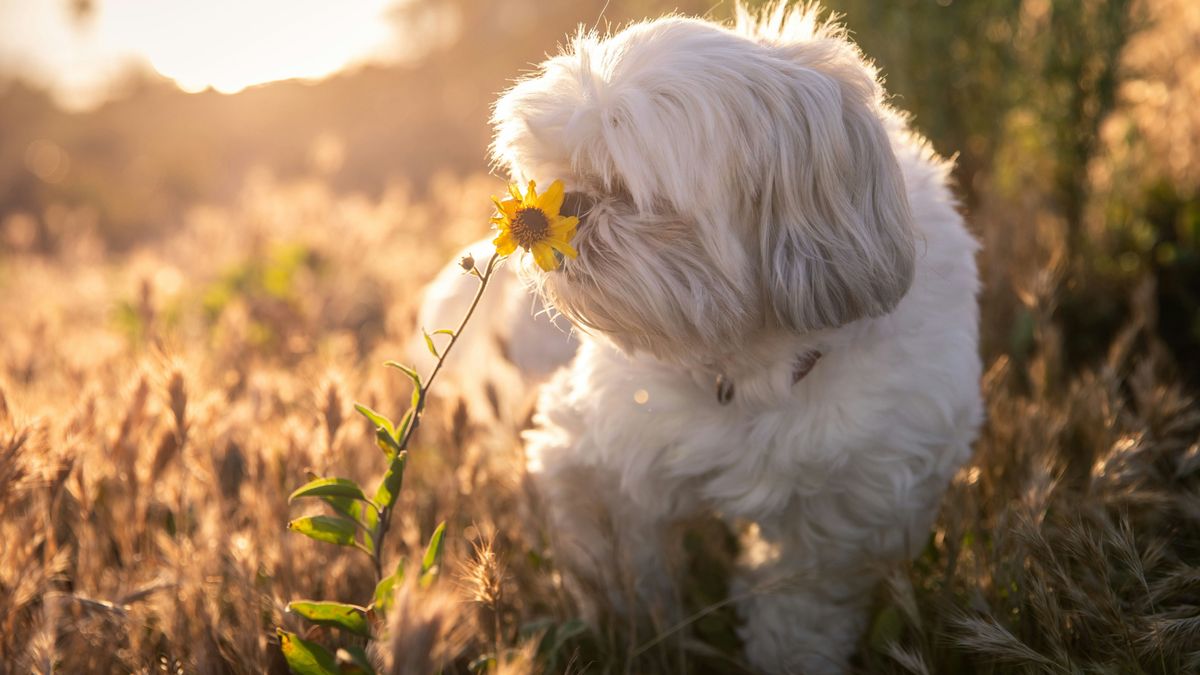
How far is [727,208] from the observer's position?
2.07 meters

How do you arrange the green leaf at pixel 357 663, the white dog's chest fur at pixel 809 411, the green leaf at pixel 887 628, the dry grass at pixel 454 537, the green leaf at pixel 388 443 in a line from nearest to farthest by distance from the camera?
1. the green leaf at pixel 357 663
2. the green leaf at pixel 388 443
3. the dry grass at pixel 454 537
4. the white dog's chest fur at pixel 809 411
5. the green leaf at pixel 887 628

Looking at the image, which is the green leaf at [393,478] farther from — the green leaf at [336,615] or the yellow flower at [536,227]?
the yellow flower at [536,227]

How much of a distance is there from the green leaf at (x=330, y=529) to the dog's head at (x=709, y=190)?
0.69 m

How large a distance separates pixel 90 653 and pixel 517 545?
1180 millimetres

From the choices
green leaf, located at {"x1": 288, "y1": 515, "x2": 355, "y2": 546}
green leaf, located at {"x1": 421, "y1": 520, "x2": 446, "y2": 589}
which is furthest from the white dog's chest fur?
green leaf, located at {"x1": 288, "y1": 515, "x2": 355, "y2": 546}

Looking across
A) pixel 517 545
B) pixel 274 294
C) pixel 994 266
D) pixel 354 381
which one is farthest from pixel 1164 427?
pixel 274 294

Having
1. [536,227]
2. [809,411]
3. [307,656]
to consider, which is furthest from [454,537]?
[536,227]

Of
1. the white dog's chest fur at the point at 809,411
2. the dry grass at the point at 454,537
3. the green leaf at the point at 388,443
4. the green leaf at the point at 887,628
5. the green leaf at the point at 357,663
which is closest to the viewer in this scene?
the green leaf at the point at 357,663

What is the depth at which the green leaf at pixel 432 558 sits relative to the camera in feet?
5.93

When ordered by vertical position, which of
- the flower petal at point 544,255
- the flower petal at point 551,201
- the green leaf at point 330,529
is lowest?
the green leaf at point 330,529

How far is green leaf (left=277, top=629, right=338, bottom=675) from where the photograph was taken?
185 cm

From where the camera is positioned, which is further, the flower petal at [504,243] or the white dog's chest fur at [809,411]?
the white dog's chest fur at [809,411]

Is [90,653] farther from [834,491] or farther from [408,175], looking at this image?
[408,175]

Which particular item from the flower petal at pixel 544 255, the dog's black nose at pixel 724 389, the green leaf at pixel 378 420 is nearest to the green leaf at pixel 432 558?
the green leaf at pixel 378 420
